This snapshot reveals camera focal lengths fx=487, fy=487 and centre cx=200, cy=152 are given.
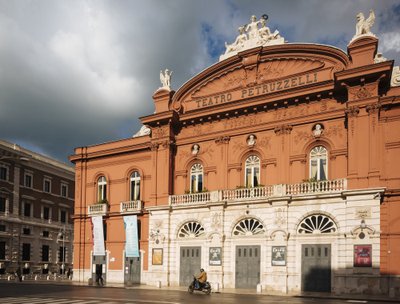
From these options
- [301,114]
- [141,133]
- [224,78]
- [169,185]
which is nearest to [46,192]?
[141,133]

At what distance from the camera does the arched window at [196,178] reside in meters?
38.9

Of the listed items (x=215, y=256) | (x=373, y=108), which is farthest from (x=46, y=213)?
(x=373, y=108)

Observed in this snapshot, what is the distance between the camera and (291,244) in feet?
107

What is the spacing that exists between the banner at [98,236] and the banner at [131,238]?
2875mm

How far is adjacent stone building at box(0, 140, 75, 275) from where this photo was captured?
194ft

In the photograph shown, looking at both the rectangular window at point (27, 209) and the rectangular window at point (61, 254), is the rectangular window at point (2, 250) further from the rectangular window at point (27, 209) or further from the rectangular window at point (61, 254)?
the rectangular window at point (61, 254)

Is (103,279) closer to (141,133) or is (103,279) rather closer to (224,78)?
(141,133)

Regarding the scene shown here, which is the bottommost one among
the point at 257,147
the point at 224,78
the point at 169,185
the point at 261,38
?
the point at 169,185

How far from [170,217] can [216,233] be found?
4.60m

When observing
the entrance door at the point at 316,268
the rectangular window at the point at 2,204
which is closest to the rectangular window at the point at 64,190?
the rectangular window at the point at 2,204

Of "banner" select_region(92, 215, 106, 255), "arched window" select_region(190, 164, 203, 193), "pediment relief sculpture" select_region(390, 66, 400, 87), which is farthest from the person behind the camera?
"banner" select_region(92, 215, 106, 255)

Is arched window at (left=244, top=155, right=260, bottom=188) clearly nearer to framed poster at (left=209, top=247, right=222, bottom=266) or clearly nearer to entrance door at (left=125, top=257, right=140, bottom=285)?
framed poster at (left=209, top=247, right=222, bottom=266)

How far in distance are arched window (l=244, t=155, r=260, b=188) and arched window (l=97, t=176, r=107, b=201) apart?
14.8 metres

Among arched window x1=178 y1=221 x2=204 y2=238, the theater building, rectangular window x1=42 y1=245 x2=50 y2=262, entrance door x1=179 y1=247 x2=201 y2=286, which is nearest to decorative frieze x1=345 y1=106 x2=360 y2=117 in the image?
the theater building
